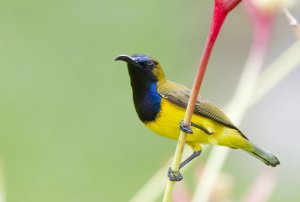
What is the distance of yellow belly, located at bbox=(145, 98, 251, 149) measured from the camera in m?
1.11

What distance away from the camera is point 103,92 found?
433 centimetres

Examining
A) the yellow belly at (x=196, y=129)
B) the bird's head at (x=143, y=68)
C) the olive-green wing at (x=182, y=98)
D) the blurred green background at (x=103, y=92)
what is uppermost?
the bird's head at (x=143, y=68)

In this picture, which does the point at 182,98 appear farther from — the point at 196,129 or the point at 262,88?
the point at 262,88

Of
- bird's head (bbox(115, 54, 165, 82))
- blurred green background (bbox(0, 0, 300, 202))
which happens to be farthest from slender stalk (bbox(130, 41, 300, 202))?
blurred green background (bbox(0, 0, 300, 202))

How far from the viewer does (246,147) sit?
3.89 feet

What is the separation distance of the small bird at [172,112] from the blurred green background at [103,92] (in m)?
1.49

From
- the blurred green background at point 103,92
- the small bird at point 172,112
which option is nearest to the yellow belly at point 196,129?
the small bird at point 172,112

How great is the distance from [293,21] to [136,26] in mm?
4018

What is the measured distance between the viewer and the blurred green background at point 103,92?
3.35 meters

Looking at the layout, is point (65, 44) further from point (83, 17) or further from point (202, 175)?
point (202, 175)

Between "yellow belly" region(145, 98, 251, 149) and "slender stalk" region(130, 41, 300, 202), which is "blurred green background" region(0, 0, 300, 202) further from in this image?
"slender stalk" region(130, 41, 300, 202)

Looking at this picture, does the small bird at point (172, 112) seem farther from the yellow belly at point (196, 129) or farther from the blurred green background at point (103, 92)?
the blurred green background at point (103, 92)

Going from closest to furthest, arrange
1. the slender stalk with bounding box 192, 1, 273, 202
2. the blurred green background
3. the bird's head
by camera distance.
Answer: the slender stalk with bounding box 192, 1, 273, 202, the bird's head, the blurred green background

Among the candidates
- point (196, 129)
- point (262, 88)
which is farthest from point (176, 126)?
point (262, 88)
